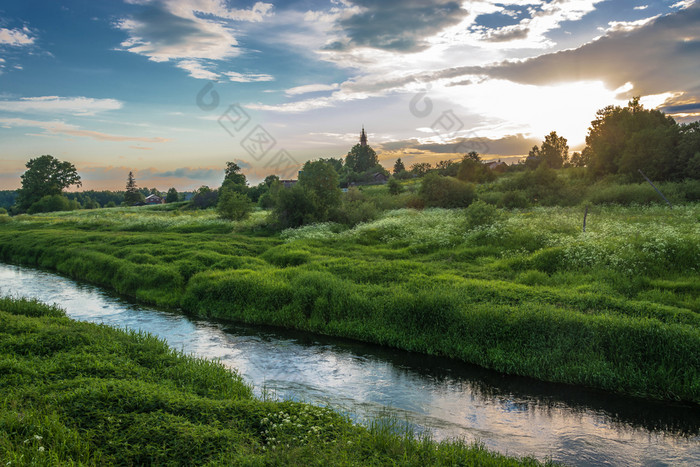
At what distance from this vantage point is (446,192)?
43.9 meters

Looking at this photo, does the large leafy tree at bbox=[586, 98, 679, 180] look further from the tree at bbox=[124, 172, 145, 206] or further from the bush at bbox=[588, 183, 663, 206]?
the tree at bbox=[124, 172, 145, 206]

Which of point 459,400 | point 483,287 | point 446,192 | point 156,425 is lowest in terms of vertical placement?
point 459,400

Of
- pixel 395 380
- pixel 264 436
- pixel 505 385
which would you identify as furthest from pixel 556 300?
pixel 264 436

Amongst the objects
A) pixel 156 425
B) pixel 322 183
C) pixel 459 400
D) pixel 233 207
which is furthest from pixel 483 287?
pixel 233 207

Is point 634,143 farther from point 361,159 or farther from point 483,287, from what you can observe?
point 361,159

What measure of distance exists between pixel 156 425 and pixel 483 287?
1213cm

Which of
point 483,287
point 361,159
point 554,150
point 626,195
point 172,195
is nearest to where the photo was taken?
point 483,287

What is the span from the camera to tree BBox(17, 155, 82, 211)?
90000 mm

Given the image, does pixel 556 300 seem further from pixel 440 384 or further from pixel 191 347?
pixel 191 347

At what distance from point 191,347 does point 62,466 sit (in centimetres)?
903

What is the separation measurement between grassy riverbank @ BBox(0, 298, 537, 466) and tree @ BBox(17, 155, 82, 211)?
102819 millimetres

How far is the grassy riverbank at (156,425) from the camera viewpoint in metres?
5.82

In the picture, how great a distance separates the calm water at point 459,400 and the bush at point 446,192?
32.0 meters

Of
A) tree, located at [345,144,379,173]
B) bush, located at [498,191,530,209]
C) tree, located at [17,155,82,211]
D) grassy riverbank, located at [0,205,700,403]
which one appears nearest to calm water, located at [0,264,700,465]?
grassy riverbank, located at [0,205,700,403]
